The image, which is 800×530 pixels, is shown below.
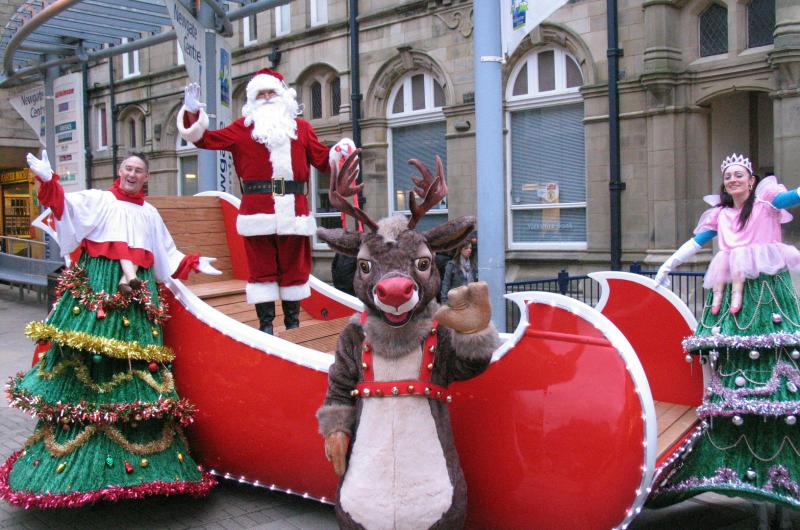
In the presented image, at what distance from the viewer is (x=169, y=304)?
437 centimetres

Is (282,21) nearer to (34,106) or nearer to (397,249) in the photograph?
(34,106)

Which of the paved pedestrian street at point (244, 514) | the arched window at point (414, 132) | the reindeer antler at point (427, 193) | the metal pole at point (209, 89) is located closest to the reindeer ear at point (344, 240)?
the reindeer antler at point (427, 193)

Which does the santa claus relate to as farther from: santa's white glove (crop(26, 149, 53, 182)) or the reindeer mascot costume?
the reindeer mascot costume

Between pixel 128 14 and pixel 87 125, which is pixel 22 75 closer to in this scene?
pixel 128 14

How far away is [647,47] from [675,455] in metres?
7.36

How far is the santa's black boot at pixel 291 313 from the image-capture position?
5.00 meters

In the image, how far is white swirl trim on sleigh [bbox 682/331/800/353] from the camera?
3395 millimetres

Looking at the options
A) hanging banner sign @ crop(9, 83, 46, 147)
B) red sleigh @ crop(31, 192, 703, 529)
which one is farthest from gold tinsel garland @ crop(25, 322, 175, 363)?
hanging banner sign @ crop(9, 83, 46, 147)

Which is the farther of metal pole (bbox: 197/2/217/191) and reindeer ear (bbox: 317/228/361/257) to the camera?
metal pole (bbox: 197/2/217/191)

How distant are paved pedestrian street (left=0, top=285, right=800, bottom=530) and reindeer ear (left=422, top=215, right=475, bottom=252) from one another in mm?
1654

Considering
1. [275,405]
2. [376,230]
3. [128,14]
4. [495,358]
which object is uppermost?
[128,14]

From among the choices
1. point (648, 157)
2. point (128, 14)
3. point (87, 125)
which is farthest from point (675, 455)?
point (87, 125)

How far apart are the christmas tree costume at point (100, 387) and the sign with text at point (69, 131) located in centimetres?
629

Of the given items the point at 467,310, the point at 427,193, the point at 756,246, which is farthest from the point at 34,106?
the point at 756,246
